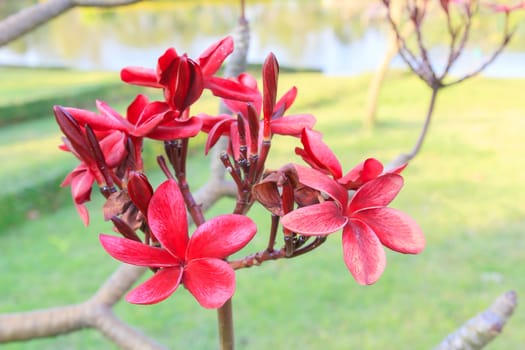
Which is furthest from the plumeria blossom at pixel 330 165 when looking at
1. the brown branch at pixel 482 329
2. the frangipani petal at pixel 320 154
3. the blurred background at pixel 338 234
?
the blurred background at pixel 338 234

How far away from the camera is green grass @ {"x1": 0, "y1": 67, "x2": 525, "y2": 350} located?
2.18 meters

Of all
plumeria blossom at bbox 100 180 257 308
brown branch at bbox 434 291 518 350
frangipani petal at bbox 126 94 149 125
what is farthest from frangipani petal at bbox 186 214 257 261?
A: brown branch at bbox 434 291 518 350

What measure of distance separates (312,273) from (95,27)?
44.9 feet

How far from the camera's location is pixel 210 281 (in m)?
0.29

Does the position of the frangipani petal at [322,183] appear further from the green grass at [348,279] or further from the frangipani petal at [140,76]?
the green grass at [348,279]

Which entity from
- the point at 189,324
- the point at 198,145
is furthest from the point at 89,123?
A: the point at 198,145

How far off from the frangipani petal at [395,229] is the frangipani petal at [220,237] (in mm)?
64

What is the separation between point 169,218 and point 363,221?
106 millimetres

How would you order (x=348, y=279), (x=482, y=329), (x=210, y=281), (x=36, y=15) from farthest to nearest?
(x=348, y=279), (x=36, y=15), (x=482, y=329), (x=210, y=281)

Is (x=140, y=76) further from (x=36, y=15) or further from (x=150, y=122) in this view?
(x=36, y=15)

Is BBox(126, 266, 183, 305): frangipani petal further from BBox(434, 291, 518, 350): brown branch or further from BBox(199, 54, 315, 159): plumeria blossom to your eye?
BBox(434, 291, 518, 350): brown branch

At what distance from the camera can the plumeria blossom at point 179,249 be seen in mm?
295

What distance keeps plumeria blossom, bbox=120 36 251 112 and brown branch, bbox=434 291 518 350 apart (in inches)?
12.8

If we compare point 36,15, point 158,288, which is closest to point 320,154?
point 158,288
